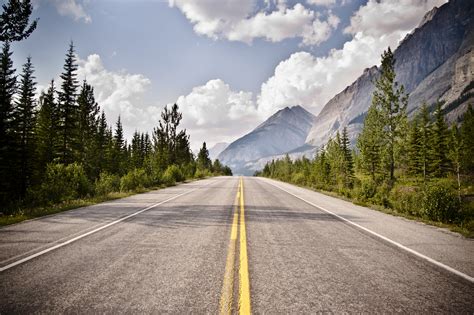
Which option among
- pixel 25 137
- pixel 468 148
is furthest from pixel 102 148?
pixel 468 148

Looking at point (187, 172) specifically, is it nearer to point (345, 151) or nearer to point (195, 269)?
point (345, 151)

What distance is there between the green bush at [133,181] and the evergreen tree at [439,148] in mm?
41714

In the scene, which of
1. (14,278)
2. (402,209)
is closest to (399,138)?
(402,209)

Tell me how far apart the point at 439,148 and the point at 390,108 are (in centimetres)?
2077

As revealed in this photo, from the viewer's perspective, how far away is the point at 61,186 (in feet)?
42.1

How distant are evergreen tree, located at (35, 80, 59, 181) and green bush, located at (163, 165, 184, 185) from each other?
36.3 feet

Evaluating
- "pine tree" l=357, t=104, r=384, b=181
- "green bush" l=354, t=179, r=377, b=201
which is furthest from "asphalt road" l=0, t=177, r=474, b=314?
"pine tree" l=357, t=104, r=384, b=181

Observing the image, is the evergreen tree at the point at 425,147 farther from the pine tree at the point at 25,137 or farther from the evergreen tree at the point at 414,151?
the pine tree at the point at 25,137

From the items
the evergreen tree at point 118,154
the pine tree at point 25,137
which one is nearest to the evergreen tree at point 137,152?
the evergreen tree at point 118,154

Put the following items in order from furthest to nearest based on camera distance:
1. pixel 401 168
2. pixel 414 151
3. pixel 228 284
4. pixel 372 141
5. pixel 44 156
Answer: pixel 401 168 < pixel 414 151 < pixel 372 141 < pixel 44 156 < pixel 228 284

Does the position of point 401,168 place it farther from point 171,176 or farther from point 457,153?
point 171,176

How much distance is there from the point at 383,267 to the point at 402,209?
878 centimetres

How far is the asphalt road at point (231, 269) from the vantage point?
2.81 metres

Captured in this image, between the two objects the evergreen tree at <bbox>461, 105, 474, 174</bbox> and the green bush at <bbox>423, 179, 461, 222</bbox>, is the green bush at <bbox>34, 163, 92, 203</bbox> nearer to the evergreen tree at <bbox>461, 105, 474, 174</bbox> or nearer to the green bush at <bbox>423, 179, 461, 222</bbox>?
the green bush at <bbox>423, 179, 461, 222</bbox>
